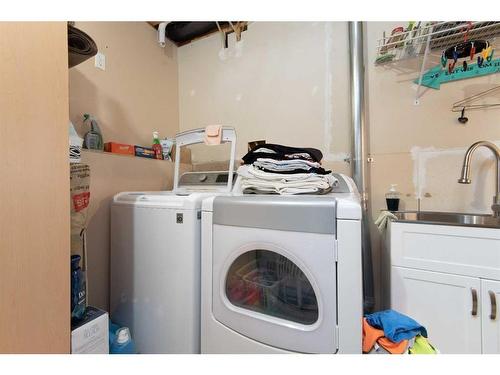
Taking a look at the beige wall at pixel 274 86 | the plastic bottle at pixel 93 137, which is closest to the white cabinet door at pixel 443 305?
the beige wall at pixel 274 86

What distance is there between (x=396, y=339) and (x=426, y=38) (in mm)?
1673

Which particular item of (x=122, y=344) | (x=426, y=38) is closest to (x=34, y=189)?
(x=122, y=344)

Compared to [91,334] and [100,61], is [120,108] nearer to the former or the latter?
[100,61]

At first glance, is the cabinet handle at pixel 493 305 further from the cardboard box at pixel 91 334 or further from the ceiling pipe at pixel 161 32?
the ceiling pipe at pixel 161 32

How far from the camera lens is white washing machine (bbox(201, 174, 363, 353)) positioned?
0.81 m

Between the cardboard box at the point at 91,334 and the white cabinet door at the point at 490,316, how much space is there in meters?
1.63

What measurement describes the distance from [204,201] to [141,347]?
863 millimetres

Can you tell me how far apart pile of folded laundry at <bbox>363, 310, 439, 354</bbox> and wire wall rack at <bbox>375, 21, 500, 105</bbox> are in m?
1.38

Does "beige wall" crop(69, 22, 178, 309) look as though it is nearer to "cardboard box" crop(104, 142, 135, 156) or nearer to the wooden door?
"cardboard box" crop(104, 142, 135, 156)

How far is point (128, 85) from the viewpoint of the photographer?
1767mm

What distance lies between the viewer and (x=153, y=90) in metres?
2.00

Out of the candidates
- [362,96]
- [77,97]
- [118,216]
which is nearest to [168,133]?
[77,97]

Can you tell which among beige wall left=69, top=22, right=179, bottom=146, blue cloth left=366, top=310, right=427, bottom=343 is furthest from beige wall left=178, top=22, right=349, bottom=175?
blue cloth left=366, top=310, right=427, bottom=343
